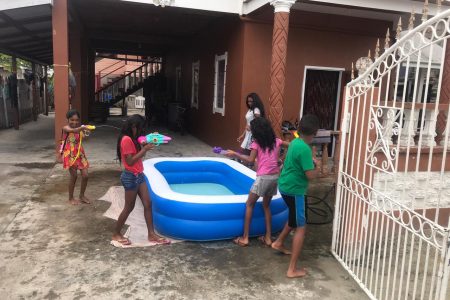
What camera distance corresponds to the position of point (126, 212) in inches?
154

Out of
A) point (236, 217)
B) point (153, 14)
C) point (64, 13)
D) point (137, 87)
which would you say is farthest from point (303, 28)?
point (137, 87)

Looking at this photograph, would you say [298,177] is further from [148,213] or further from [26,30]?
[26,30]

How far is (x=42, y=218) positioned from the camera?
4688mm

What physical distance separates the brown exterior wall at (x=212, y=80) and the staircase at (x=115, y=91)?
5022 millimetres

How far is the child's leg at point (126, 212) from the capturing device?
3826 mm

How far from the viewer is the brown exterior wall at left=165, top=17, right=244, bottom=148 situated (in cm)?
864

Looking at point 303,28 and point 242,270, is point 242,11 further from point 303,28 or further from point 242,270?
point 242,270

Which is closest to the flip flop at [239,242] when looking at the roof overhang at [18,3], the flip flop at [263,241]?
the flip flop at [263,241]

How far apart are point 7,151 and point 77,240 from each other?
615cm

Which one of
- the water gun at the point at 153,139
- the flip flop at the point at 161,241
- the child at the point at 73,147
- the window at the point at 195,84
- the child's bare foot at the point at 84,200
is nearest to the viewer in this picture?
the water gun at the point at 153,139

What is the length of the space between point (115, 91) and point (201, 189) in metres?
17.0

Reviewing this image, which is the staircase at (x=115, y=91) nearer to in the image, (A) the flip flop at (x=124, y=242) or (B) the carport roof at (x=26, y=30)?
(B) the carport roof at (x=26, y=30)

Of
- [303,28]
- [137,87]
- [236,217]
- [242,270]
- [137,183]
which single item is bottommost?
[242,270]

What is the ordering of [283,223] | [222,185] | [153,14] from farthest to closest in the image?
[153,14]
[222,185]
[283,223]
